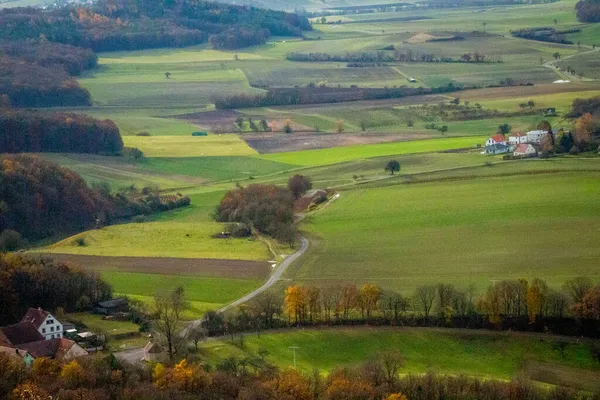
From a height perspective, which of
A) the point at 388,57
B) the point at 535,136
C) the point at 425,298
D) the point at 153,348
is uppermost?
the point at 388,57

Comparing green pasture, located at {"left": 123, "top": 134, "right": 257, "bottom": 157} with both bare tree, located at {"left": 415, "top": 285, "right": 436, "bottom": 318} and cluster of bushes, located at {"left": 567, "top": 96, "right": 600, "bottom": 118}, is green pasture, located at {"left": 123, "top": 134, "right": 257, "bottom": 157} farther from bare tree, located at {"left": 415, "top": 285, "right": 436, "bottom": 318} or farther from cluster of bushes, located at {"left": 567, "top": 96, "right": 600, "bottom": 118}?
bare tree, located at {"left": 415, "top": 285, "right": 436, "bottom": 318}

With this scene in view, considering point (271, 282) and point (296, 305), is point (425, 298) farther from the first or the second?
point (271, 282)

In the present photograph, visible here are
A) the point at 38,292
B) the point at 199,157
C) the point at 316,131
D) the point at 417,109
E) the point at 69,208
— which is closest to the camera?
the point at 38,292

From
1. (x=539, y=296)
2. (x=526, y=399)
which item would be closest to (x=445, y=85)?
(x=539, y=296)

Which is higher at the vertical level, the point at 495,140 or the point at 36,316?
the point at 495,140

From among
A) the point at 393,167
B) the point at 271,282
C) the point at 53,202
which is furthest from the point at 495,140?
the point at 271,282

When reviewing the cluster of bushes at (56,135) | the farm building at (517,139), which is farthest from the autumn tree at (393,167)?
the cluster of bushes at (56,135)

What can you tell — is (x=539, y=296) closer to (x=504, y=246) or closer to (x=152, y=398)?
(x=504, y=246)
